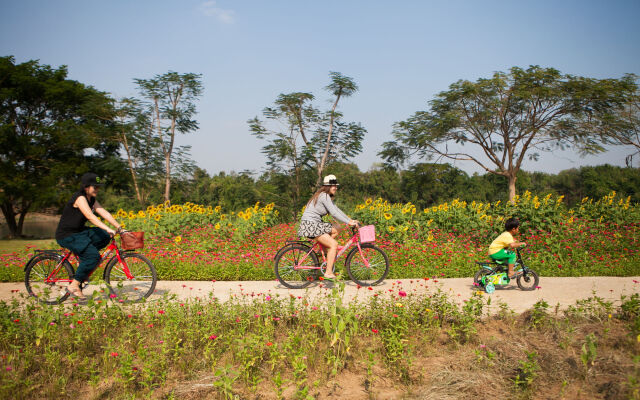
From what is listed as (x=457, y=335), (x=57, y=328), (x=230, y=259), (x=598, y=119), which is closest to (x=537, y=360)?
(x=457, y=335)

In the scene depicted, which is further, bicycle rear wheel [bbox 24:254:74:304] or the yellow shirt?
the yellow shirt

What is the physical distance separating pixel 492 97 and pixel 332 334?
79.4 feet

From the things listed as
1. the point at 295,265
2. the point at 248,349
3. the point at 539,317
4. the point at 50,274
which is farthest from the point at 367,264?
the point at 50,274

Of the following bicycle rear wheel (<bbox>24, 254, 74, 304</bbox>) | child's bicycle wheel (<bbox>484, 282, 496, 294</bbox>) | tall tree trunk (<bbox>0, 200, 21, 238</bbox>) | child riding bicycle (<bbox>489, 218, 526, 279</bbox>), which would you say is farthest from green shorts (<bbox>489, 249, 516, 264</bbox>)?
tall tree trunk (<bbox>0, 200, 21, 238</bbox>)

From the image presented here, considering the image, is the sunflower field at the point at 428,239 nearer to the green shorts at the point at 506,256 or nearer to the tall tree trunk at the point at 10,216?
the green shorts at the point at 506,256

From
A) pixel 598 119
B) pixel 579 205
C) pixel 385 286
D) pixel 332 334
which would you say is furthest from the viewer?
pixel 598 119

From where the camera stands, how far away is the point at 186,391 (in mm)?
3045

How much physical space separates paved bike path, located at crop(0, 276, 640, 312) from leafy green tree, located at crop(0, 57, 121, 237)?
14087 mm

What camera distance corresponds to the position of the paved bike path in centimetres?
536

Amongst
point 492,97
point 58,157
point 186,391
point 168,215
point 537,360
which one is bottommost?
point 186,391

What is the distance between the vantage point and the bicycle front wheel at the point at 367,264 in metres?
6.40

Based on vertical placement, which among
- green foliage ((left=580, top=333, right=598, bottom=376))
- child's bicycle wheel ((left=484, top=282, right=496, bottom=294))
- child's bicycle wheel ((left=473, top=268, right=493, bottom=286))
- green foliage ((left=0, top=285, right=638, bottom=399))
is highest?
child's bicycle wheel ((left=473, top=268, right=493, bottom=286))

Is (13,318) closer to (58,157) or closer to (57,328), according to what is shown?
(57,328)

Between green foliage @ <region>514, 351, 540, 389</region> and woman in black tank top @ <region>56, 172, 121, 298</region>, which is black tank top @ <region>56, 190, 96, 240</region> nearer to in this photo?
woman in black tank top @ <region>56, 172, 121, 298</region>
